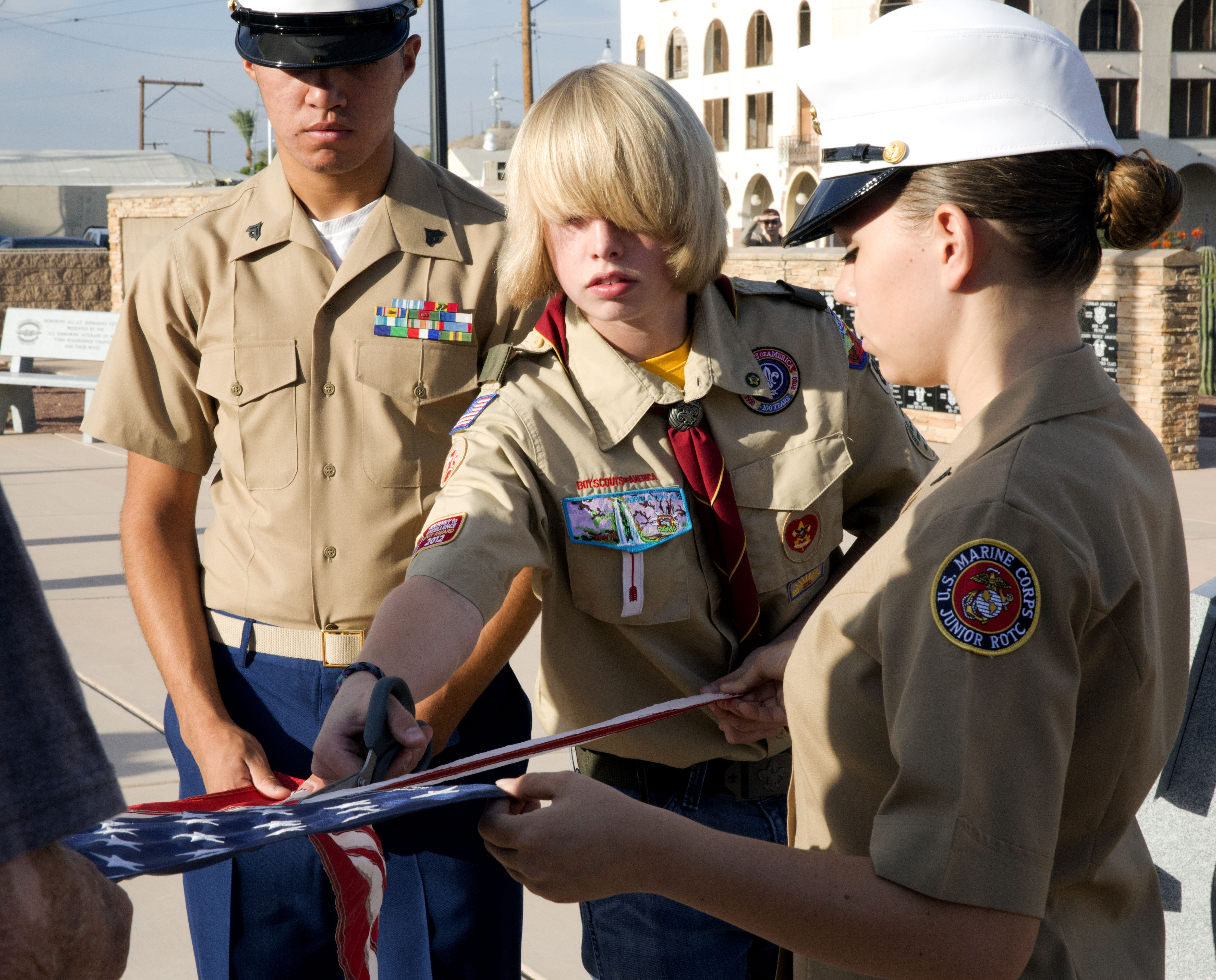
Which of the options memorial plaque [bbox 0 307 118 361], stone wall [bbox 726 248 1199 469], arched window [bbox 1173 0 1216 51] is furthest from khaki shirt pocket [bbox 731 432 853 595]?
arched window [bbox 1173 0 1216 51]

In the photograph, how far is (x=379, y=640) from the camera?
5.41ft

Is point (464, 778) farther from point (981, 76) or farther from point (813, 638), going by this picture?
point (981, 76)

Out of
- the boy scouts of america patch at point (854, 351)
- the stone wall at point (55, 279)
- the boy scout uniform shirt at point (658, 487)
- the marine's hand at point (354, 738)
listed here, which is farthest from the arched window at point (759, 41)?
the marine's hand at point (354, 738)

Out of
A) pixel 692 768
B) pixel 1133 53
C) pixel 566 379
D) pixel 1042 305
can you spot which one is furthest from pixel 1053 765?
pixel 1133 53

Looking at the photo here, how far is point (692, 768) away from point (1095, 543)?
95 centimetres

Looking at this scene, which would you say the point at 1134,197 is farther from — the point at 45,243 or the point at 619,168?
the point at 45,243

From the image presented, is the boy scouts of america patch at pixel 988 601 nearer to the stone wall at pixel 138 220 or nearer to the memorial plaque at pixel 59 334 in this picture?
the memorial plaque at pixel 59 334

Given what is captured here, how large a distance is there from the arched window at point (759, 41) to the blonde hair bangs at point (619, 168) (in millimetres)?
47206

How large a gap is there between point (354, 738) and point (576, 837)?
0.43 metres

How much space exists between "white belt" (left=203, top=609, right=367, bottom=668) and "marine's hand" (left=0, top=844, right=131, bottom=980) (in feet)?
4.46

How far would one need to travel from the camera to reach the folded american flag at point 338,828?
44.2 inches

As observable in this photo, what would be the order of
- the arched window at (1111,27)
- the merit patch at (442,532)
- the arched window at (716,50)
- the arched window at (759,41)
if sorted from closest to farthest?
the merit patch at (442,532), the arched window at (1111,27), the arched window at (759,41), the arched window at (716,50)

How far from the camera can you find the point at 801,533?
2.03 m

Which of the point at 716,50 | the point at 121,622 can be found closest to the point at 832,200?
the point at 121,622
